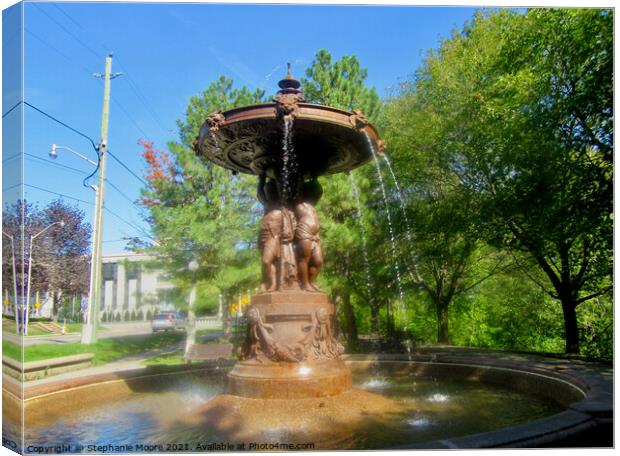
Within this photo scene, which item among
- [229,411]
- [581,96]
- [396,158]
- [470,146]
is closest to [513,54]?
[470,146]

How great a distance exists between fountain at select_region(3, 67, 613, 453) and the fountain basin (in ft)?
0.06

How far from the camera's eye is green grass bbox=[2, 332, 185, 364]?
27.3ft

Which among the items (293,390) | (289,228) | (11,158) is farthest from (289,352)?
(11,158)

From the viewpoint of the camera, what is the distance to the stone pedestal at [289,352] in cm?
602

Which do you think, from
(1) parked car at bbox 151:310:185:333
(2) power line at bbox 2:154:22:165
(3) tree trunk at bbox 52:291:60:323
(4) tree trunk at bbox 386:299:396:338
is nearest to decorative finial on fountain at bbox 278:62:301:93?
(2) power line at bbox 2:154:22:165

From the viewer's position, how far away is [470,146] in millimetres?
14828

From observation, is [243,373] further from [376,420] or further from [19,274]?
[19,274]

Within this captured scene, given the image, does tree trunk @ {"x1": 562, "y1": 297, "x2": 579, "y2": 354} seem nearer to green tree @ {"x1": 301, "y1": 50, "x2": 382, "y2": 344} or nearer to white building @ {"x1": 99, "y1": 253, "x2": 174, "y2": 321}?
green tree @ {"x1": 301, "y1": 50, "x2": 382, "y2": 344}

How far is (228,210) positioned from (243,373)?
415 inches

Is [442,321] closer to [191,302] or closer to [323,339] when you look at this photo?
[191,302]

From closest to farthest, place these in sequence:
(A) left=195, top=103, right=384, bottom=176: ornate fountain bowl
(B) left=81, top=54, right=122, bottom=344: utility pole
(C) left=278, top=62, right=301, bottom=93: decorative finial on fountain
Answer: (A) left=195, top=103, right=384, bottom=176: ornate fountain bowl → (C) left=278, top=62, right=301, bottom=93: decorative finial on fountain → (B) left=81, top=54, right=122, bottom=344: utility pole

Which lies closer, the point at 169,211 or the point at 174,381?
the point at 174,381

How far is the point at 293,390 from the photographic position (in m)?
5.97

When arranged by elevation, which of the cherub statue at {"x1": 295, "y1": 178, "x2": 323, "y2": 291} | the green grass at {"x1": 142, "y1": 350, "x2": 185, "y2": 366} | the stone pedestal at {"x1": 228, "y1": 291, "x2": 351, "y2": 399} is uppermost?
the cherub statue at {"x1": 295, "y1": 178, "x2": 323, "y2": 291}
